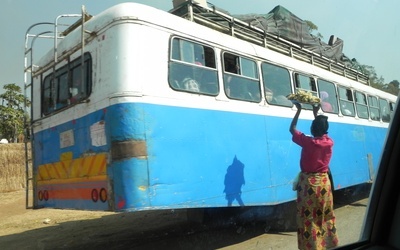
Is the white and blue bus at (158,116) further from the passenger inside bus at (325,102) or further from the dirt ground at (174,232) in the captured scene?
the dirt ground at (174,232)

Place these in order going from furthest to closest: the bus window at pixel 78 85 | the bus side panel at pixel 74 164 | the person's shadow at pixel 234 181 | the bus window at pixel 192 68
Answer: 1. the person's shadow at pixel 234 181
2. the bus window at pixel 78 85
3. the bus window at pixel 192 68
4. the bus side panel at pixel 74 164

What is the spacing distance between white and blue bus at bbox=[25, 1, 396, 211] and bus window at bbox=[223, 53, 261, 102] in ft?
0.05

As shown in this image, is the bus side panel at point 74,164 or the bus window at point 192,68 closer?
the bus side panel at point 74,164

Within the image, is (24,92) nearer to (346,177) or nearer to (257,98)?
(257,98)

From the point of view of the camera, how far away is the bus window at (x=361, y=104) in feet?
26.3

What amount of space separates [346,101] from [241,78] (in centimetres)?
326

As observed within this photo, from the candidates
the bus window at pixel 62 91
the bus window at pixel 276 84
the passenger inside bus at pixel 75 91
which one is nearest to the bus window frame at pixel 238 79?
the bus window at pixel 276 84

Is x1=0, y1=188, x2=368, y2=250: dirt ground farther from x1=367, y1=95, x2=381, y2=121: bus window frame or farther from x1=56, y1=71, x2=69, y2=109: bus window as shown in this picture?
x1=56, y1=71, x2=69, y2=109: bus window

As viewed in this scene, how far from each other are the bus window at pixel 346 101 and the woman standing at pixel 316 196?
3163mm

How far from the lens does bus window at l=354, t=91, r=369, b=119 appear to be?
802cm

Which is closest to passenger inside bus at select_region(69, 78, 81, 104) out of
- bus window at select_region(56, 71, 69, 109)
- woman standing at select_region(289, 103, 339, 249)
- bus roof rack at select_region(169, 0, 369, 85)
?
bus window at select_region(56, 71, 69, 109)

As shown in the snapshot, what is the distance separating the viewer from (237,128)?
5137 mm

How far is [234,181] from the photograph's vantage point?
4887 mm

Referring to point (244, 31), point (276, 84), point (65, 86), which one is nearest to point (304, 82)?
point (276, 84)
